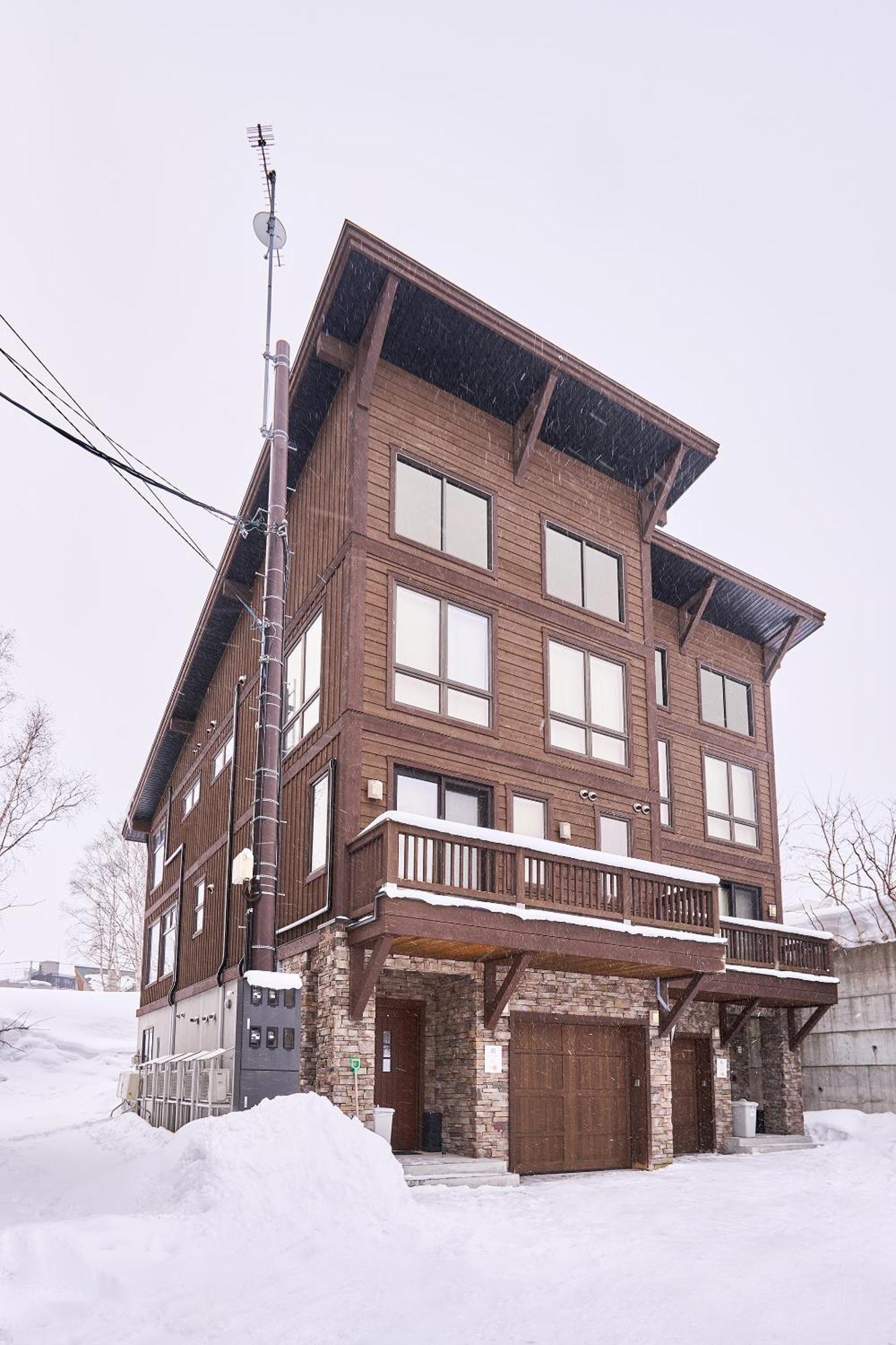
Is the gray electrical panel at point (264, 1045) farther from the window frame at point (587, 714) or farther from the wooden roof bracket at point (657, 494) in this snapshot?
the wooden roof bracket at point (657, 494)

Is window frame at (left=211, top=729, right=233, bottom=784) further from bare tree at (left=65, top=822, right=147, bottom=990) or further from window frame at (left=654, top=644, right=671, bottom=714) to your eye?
bare tree at (left=65, top=822, right=147, bottom=990)

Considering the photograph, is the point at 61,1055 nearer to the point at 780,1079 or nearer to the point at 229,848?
the point at 229,848

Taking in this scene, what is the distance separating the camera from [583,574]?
20688mm

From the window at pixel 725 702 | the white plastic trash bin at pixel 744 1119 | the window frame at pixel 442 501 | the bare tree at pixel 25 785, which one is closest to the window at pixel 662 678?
the window at pixel 725 702

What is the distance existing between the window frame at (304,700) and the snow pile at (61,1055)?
14.3 meters

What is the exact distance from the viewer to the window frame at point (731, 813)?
24953 millimetres

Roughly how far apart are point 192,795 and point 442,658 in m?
13.9

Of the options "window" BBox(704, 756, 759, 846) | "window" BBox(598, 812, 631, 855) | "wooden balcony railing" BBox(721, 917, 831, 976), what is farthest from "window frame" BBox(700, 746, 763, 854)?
"window" BBox(598, 812, 631, 855)

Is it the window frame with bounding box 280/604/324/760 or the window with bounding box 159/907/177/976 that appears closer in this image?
the window frame with bounding box 280/604/324/760

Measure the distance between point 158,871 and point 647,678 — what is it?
64.3 ft

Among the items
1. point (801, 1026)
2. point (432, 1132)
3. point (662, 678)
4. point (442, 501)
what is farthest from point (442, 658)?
point (801, 1026)

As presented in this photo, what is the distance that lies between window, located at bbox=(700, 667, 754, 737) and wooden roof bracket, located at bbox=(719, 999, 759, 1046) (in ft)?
Answer: 21.1

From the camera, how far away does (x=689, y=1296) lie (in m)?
8.46

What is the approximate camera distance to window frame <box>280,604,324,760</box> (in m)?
17.8
